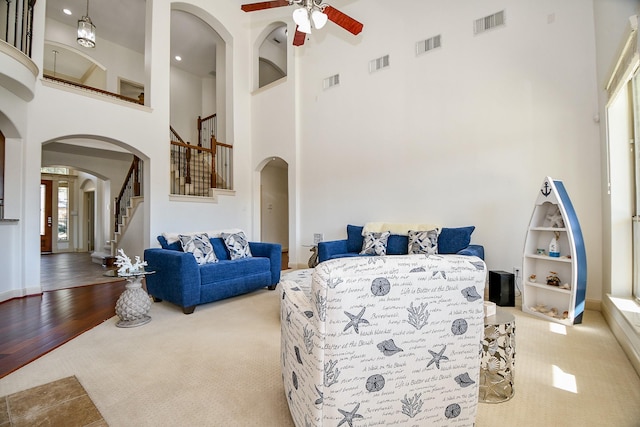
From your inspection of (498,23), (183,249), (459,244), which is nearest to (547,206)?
(459,244)

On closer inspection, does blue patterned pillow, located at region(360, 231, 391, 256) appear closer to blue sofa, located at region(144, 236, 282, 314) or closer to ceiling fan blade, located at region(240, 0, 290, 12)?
blue sofa, located at region(144, 236, 282, 314)

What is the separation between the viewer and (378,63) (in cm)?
511

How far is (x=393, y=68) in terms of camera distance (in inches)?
194

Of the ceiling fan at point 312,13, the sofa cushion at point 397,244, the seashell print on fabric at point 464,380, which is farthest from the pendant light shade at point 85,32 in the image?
the seashell print on fabric at point 464,380

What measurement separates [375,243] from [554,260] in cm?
202

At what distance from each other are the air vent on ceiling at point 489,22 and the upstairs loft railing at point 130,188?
6.79 metres

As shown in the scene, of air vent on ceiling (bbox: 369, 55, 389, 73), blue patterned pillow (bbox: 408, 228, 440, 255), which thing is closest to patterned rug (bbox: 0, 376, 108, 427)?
blue patterned pillow (bbox: 408, 228, 440, 255)

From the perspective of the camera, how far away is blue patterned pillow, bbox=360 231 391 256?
4.27m

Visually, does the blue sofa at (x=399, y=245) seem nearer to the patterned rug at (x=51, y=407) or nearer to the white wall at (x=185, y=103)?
the patterned rug at (x=51, y=407)

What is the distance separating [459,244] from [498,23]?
293cm

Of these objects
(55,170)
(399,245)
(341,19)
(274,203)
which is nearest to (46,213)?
(55,170)

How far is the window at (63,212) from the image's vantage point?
10.1 m

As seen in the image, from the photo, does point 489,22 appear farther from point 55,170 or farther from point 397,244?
point 55,170

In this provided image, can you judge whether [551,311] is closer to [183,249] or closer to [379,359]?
[379,359]
